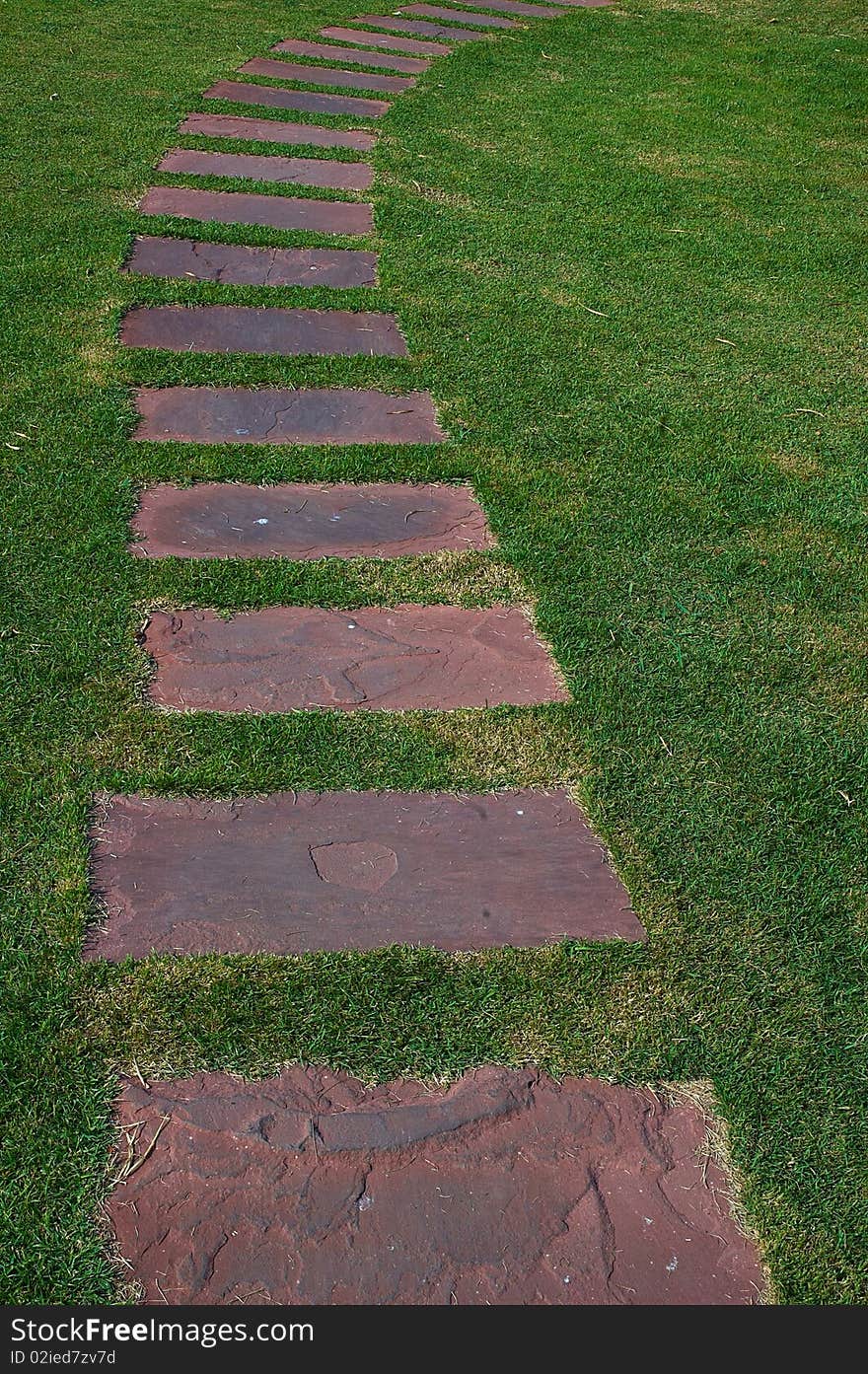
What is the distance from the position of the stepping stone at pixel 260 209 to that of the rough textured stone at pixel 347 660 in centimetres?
281

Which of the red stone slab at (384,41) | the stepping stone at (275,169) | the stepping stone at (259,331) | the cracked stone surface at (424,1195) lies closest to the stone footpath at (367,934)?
the cracked stone surface at (424,1195)

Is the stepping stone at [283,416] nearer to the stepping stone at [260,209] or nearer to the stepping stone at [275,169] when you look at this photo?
the stepping stone at [260,209]

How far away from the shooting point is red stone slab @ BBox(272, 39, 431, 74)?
7.42 metres

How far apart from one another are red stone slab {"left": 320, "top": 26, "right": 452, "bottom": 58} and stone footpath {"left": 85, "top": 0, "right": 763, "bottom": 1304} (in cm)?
527

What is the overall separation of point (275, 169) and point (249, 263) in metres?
1.22

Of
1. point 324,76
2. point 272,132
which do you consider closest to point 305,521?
point 272,132

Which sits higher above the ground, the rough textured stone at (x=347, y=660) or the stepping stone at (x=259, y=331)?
the stepping stone at (x=259, y=331)

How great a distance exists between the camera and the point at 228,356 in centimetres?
412

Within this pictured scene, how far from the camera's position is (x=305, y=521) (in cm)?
335

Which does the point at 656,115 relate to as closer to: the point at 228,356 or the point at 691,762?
the point at 228,356

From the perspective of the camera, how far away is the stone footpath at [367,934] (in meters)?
1.76

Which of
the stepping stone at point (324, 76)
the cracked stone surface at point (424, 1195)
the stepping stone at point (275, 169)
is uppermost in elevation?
the stepping stone at point (324, 76)

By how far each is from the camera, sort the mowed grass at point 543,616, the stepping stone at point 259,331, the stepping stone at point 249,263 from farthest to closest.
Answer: the stepping stone at point 249,263 < the stepping stone at point 259,331 < the mowed grass at point 543,616

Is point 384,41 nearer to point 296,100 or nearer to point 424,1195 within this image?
point 296,100
